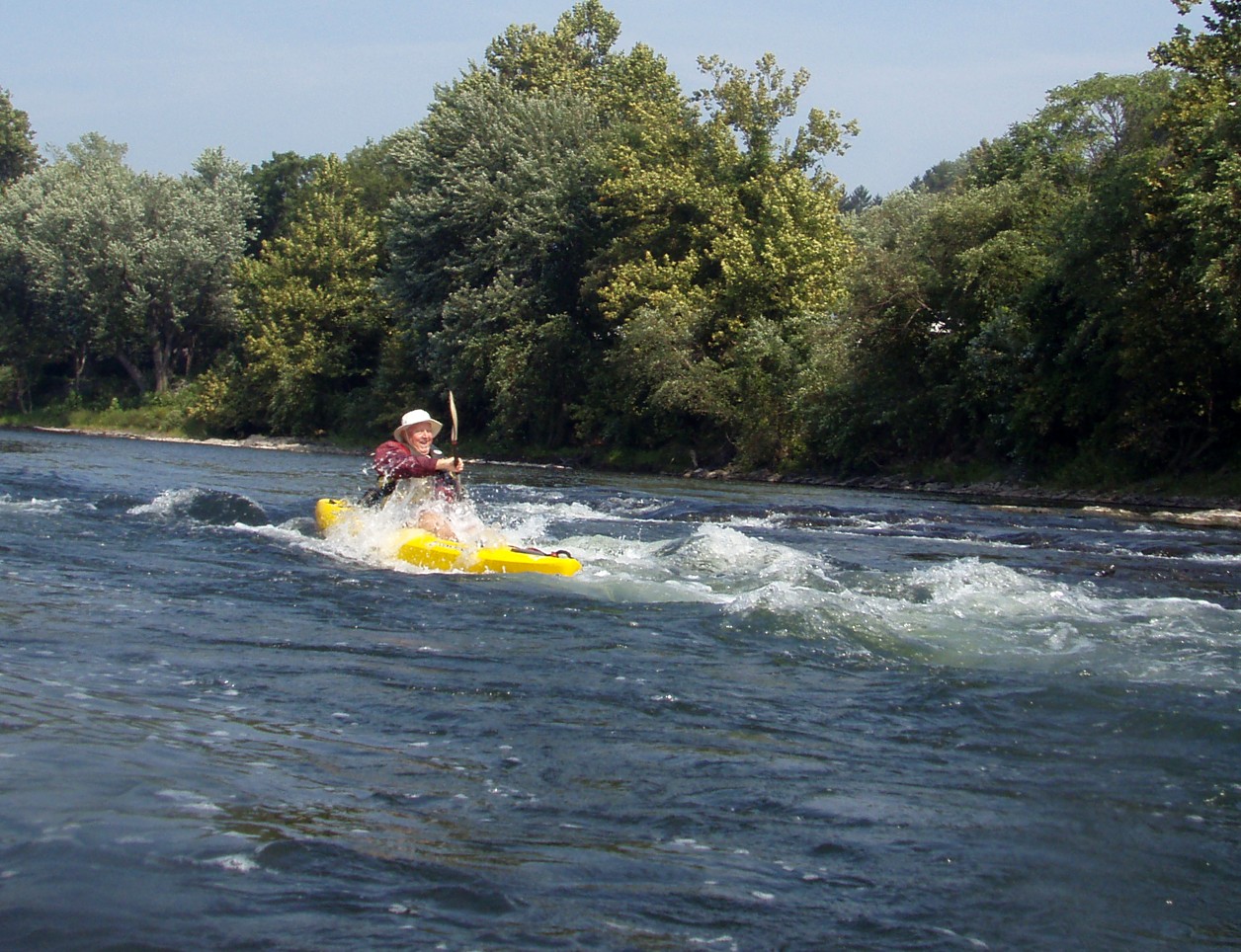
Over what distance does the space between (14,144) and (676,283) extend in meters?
54.4

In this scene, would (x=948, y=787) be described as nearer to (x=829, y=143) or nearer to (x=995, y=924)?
(x=995, y=924)

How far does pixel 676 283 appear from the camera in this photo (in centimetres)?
3606

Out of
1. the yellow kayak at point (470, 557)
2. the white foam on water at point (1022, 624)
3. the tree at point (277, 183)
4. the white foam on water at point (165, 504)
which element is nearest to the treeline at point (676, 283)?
the tree at point (277, 183)

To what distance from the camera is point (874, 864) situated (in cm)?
488

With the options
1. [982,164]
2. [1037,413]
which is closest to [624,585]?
[1037,413]

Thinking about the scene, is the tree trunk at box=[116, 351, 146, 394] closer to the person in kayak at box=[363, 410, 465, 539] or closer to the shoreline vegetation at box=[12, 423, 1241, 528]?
the shoreline vegetation at box=[12, 423, 1241, 528]

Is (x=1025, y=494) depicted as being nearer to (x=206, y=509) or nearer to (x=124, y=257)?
(x=206, y=509)

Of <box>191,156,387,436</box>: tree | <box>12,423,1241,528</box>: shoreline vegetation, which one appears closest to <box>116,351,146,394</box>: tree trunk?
<box>191,156,387,436</box>: tree

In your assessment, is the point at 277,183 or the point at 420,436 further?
the point at 277,183

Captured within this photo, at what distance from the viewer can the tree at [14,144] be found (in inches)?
2980

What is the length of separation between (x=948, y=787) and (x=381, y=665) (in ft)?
11.2

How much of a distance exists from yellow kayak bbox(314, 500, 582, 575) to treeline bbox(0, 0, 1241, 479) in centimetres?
1327

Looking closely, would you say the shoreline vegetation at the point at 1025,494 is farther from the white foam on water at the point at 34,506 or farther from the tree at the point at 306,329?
the white foam on water at the point at 34,506

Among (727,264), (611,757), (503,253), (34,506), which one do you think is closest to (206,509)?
(34,506)
